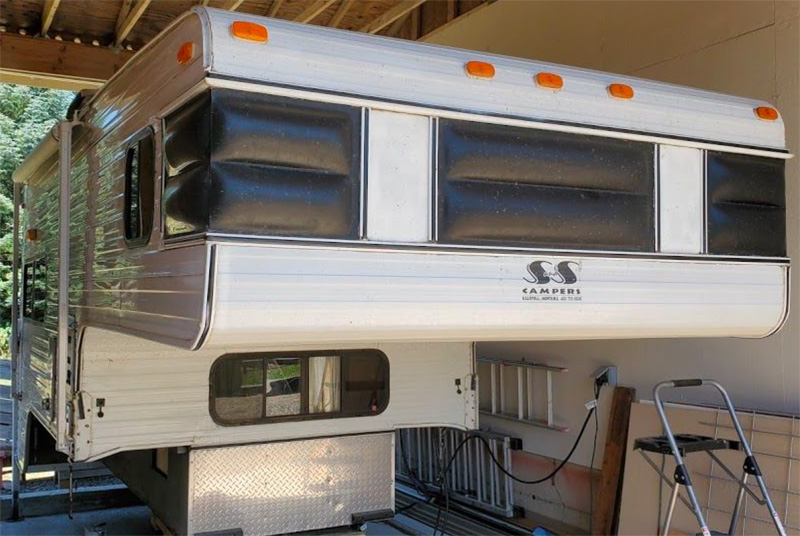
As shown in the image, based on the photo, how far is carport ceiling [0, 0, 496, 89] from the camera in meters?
6.91

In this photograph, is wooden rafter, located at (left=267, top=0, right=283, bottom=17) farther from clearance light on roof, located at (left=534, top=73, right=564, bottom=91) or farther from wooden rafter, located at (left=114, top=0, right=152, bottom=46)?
clearance light on roof, located at (left=534, top=73, right=564, bottom=91)

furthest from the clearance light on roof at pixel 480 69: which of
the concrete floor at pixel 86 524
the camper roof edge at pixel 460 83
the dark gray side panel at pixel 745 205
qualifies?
the concrete floor at pixel 86 524

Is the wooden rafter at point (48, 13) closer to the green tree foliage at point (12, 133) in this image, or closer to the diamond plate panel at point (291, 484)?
the diamond plate panel at point (291, 484)

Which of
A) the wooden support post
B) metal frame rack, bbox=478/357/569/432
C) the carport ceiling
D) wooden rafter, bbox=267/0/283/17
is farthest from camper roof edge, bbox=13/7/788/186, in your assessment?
the carport ceiling

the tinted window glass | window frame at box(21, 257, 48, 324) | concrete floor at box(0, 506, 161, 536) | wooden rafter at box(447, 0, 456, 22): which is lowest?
concrete floor at box(0, 506, 161, 536)

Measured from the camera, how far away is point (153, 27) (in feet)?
24.5

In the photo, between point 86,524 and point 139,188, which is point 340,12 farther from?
point 86,524

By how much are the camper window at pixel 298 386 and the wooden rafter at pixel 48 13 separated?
4.06m

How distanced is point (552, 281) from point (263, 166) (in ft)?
4.00

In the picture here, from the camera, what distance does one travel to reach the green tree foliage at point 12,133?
13.4 metres

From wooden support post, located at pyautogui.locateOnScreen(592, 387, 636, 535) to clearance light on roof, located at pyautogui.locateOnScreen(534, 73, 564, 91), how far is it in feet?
9.51

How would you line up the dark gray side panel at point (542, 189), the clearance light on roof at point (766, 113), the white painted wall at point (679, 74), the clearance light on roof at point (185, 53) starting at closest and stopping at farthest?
the clearance light on roof at point (185, 53)
the dark gray side panel at point (542, 189)
the clearance light on roof at point (766, 113)
the white painted wall at point (679, 74)

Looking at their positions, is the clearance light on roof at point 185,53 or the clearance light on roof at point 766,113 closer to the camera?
the clearance light on roof at point 185,53

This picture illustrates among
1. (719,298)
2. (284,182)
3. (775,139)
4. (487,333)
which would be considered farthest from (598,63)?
(284,182)
